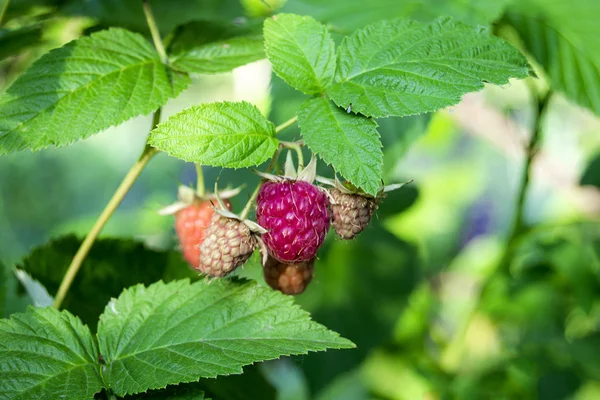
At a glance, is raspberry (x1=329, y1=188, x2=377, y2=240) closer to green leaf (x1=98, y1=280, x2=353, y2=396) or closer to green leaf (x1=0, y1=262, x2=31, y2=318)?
green leaf (x1=98, y1=280, x2=353, y2=396)

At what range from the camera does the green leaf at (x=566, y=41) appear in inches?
49.6

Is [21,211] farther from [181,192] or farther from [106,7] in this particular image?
[181,192]

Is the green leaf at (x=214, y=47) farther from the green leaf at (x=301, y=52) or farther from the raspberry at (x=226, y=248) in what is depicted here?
the raspberry at (x=226, y=248)

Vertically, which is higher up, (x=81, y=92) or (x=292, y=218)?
(x=81, y=92)

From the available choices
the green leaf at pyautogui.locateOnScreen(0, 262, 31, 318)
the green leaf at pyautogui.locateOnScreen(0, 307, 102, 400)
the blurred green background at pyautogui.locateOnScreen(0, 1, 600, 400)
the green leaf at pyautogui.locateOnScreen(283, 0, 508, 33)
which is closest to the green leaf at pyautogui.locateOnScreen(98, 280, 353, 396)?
the green leaf at pyautogui.locateOnScreen(0, 307, 102, 400)

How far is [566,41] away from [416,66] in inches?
28.1

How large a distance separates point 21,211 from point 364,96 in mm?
2614

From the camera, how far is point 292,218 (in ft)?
2.48

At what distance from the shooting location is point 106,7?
132 centimetres

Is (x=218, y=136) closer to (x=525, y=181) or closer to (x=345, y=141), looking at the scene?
(x=345, y=141)

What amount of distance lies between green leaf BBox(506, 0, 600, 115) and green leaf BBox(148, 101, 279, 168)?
0.73 m

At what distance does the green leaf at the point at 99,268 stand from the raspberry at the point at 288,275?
0.70 ft

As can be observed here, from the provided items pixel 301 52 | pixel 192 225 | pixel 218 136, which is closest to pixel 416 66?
pixel 301 52

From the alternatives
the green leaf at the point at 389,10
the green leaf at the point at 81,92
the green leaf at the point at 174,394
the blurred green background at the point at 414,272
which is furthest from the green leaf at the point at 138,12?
the green leaf at the point at 174,394
